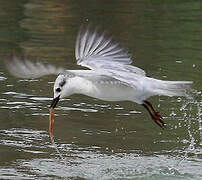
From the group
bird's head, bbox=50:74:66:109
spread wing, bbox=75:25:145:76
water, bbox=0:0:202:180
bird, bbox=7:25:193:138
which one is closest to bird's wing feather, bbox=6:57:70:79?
bird, bbox=7:25:193:138

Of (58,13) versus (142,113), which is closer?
(142,113)

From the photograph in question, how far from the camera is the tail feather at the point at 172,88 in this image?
7.60m

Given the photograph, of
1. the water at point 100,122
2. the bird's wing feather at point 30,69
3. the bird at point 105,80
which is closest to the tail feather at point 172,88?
the bird at point 105,80

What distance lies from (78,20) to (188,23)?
2.58 meters

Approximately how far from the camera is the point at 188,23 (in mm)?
17375

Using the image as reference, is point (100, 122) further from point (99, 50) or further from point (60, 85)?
point (60, 85)

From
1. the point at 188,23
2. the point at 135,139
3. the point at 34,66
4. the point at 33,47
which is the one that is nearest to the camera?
the point at 34,66

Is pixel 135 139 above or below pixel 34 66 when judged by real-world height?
below

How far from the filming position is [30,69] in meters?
6.91

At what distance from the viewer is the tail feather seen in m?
7.60

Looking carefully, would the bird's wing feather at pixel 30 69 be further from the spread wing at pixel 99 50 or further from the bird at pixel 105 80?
the spread wing at pixel 99 50

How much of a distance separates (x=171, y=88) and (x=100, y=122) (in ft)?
8.23

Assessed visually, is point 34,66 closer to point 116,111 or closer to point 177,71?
point 116,111

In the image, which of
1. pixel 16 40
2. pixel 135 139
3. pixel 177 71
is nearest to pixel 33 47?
pixel 16 40
